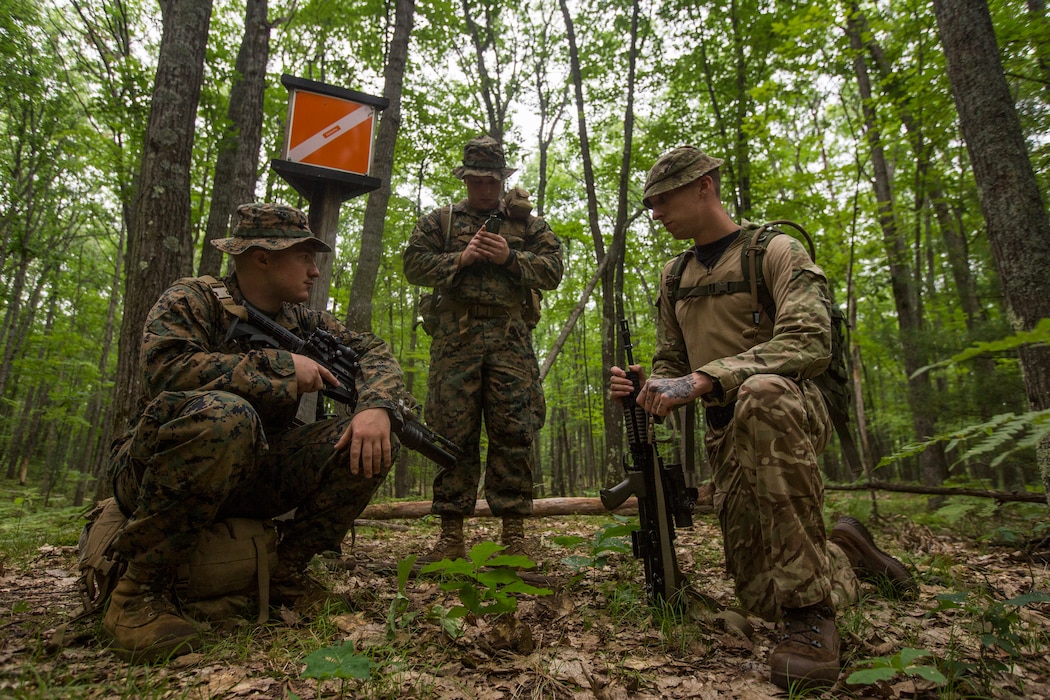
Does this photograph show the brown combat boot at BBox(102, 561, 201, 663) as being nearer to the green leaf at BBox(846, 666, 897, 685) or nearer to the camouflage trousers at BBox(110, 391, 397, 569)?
the camouflage trousers at BBox(110, 391, 397, 569)

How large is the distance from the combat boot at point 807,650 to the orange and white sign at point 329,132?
3535 mm

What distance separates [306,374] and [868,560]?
120 inches

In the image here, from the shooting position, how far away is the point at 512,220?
14.1ft

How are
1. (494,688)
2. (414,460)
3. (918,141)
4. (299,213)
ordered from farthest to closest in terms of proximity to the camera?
(414,460), (918,141), (299,213), (494,688)

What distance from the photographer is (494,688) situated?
1.86 m

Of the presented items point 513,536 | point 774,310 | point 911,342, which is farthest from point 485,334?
point 911,342

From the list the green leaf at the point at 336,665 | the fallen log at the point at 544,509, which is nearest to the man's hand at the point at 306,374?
the green leaf at the point at 336,665

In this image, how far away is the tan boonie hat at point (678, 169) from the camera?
9.04 ft

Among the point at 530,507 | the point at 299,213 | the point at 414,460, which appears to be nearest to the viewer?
the point at 299,213

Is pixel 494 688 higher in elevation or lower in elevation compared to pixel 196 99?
lower

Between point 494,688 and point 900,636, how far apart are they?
1713mm

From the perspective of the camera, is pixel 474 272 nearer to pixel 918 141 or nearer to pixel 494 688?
pixel 494 688

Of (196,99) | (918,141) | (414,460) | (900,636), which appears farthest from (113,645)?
(414,460)

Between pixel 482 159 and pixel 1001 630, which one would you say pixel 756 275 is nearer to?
pixel 1001 630
